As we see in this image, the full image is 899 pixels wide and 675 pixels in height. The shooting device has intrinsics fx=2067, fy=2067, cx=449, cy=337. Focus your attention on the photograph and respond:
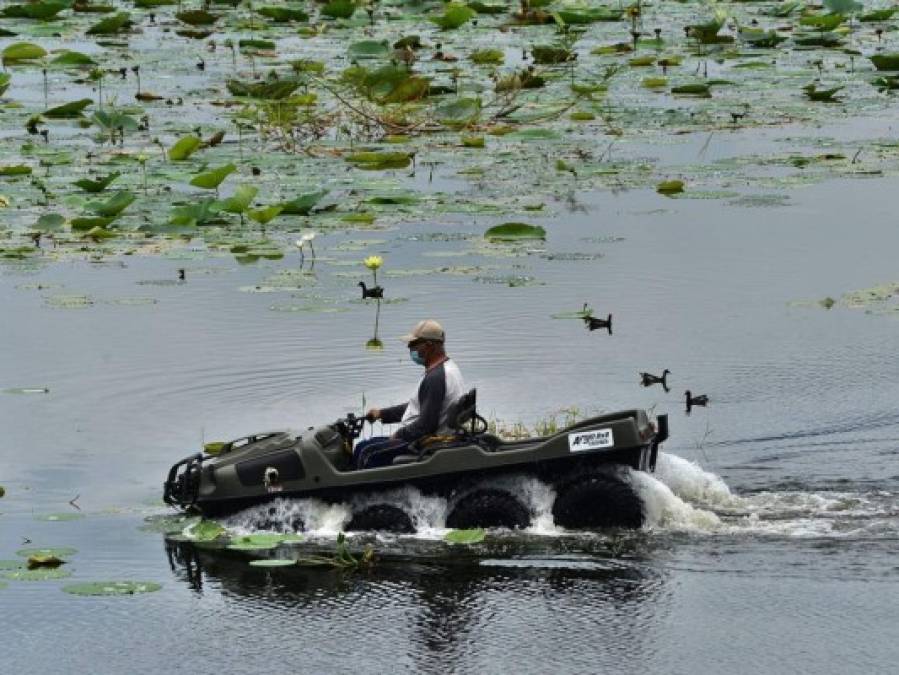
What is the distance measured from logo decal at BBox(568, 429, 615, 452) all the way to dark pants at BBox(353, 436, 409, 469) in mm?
1035

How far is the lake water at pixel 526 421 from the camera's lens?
10359 mm

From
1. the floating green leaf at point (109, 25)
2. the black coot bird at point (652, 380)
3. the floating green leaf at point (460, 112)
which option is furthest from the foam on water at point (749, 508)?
the floating green leaf at point (109, 25)

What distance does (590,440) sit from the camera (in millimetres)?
11633

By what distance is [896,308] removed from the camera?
1727 cm

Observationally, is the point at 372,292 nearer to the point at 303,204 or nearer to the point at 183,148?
the point at 303,204

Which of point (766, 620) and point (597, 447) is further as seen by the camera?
point (597, 447)

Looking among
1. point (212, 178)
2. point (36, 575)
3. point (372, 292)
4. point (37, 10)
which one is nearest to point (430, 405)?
point (36, 575)

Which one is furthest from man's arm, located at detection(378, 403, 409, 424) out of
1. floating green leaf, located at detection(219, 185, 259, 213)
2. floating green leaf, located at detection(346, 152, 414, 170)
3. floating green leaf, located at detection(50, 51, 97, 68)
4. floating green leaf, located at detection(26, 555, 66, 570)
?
floating green leaf, located at detection(50, 51, 97, 68)

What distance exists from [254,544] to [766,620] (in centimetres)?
298

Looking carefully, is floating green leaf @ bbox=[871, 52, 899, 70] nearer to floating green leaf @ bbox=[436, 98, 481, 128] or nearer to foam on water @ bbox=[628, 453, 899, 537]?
floating green leaf @ bbox=[436, 98, 481, 128]

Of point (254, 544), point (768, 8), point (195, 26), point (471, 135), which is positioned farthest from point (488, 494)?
point (768, 8)

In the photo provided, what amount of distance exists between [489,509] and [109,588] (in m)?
2.24

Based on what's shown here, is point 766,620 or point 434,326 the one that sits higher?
point 434,326

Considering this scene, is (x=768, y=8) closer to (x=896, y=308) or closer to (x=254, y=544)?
(x=896, y=308)
